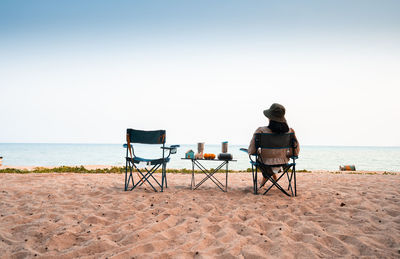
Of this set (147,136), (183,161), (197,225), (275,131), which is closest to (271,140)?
(275,131)

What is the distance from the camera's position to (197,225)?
222 cm

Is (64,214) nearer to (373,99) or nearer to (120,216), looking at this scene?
(120,216)

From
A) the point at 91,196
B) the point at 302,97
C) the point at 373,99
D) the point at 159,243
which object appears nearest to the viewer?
the point at 159,243

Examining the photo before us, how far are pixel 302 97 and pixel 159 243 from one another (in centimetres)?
3698

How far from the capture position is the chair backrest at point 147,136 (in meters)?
3.80

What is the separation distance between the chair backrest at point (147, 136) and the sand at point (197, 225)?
879 mm

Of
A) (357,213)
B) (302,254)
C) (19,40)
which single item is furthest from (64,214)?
(19,40)

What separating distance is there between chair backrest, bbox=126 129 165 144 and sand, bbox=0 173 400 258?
879mm

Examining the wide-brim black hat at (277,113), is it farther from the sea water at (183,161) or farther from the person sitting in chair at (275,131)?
the sea water at (183,161)

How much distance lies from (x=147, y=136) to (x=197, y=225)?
2033 mm

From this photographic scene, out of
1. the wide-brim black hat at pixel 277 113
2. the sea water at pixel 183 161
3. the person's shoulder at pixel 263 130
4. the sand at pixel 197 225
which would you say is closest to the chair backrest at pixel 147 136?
the sand at pixel 197 225

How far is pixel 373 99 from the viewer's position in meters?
37.7

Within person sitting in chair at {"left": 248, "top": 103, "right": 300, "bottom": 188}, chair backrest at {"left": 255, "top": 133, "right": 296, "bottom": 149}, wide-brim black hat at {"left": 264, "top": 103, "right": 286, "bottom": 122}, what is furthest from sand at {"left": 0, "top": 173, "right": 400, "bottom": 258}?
wide-brim black hat at {"left": 264, "top": 103, "right": 286, "bottom": 122}

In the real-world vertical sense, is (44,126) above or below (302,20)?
below
